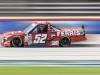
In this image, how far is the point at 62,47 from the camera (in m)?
8.97

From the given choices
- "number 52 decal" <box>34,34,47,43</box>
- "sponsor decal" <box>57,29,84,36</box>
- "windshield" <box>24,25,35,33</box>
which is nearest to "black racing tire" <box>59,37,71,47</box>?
"sponsor decal" <box>57,29,84,36</box>

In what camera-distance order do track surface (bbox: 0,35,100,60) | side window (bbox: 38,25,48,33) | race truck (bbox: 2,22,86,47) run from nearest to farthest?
track surface (bbox: 0,35,100,60) < race truck (bbox: 2,22,86,47) < side window (bbox: 38,25,48,33)

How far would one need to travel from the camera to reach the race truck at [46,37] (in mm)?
9023

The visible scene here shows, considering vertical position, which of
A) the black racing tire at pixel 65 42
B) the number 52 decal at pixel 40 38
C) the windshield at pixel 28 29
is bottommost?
the black racing tire at pixel 65 42

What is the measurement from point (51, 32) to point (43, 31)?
0.22m

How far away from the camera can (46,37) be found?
9117mm

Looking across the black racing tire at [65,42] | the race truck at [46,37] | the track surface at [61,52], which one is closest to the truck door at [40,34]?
the race truck at [46,37]

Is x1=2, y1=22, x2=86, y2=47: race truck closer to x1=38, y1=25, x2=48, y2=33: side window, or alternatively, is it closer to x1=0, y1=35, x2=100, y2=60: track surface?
x1=38, y1=25, x2=48, y2=33: side window

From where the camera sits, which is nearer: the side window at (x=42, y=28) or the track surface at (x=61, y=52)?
the track surface at (x=61, y=52)

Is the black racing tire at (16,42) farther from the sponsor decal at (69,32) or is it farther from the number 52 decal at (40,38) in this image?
the sponsor decal at (69,32)

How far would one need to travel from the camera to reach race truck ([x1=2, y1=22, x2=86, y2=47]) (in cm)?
902
